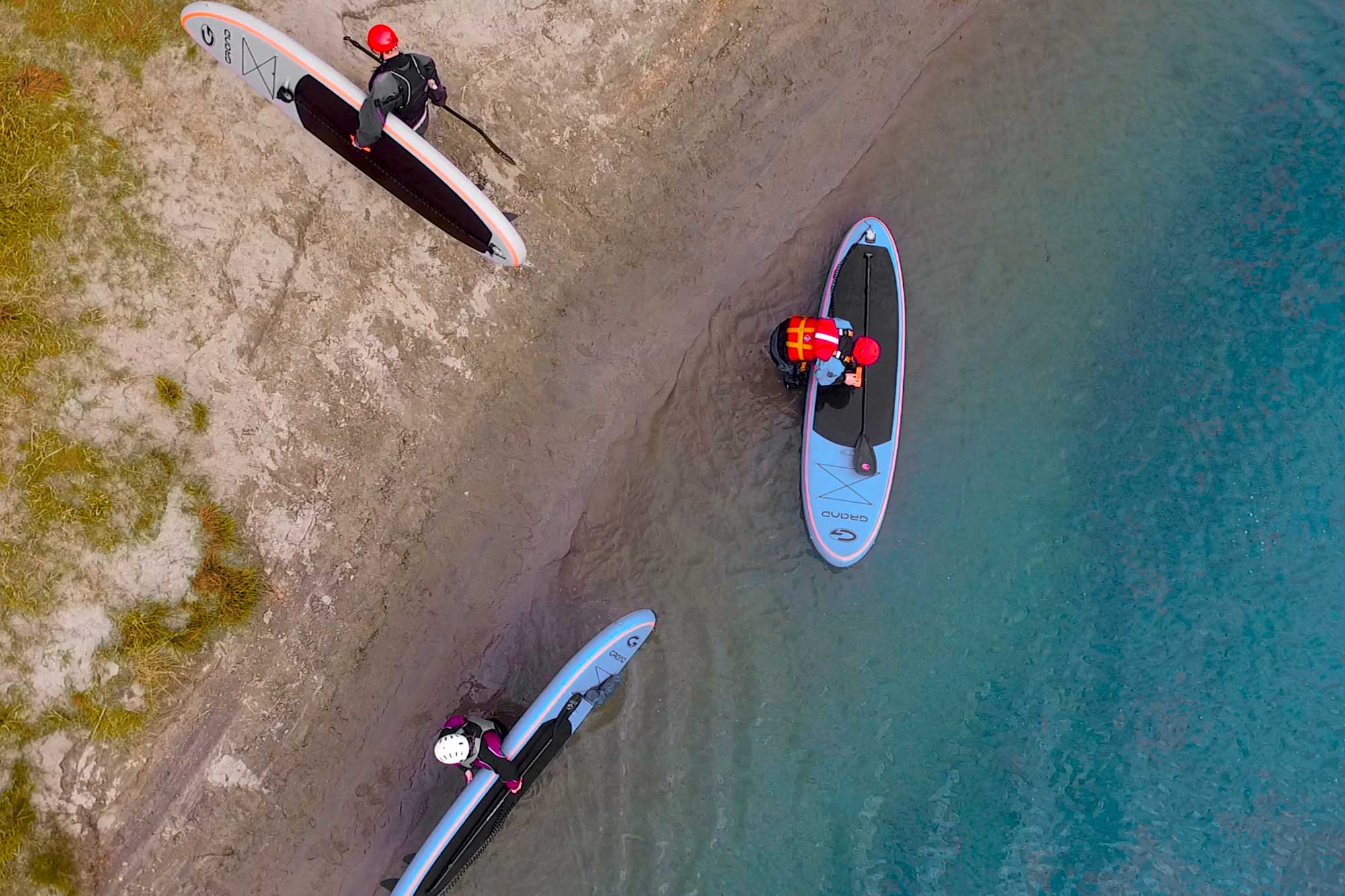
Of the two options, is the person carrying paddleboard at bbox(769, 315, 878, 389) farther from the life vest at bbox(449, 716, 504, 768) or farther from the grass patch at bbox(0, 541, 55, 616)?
the grass patch at bbox(0, 541, 55, 616)

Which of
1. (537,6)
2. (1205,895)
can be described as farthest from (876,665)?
(537,6)

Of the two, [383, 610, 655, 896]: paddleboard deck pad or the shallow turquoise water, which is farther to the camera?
the shallow turquoise water

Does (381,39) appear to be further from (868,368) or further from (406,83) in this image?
(868,368)

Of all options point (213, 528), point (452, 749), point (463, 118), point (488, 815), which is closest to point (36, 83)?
point (463, 118)

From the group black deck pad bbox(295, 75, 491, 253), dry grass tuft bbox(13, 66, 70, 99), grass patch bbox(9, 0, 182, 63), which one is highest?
black deck pad bbox(295, 75, 491, 253)

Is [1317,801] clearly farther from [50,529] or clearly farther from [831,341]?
[50,529]

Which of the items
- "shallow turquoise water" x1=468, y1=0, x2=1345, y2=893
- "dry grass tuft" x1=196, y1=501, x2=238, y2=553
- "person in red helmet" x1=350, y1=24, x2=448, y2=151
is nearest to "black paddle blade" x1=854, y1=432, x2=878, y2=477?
"shallow turquoise water" x1=468, y1=0, x2=1345, y2=893

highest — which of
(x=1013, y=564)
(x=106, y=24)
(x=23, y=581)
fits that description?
(x=1013, y=564)
